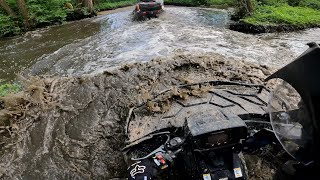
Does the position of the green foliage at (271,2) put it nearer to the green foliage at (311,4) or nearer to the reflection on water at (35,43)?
the green foliage at (311,4)

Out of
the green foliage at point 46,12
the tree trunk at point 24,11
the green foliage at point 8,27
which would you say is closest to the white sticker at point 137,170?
the green foliage at point 8,27

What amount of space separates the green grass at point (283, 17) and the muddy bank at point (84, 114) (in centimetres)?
777

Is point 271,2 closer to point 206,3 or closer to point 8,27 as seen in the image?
point 206,3

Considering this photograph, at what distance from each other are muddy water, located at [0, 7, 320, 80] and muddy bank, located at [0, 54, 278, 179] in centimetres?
163

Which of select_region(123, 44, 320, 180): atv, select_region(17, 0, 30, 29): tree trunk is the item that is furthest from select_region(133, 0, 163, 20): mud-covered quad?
select_region(123, 44, 320, 180): atv

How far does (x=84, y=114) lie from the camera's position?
656 centimetres

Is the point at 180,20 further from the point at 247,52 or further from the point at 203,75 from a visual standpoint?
the point at 203,75

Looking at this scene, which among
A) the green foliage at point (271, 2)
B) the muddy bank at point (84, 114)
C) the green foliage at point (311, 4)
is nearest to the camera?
the muddy bank at point (84, 114)

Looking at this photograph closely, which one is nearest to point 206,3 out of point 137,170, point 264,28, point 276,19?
point 276,19

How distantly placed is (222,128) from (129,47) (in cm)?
804

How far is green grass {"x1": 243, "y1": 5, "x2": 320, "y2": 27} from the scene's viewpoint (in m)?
14.8

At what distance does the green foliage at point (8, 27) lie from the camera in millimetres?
15680

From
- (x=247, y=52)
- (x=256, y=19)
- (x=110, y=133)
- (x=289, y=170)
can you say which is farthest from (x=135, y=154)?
(x=256, y=19)

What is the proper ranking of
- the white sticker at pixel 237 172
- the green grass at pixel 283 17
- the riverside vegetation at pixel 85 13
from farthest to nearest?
the riverside vegetation at pixel 85 13 < the green grass at pixel 283 17 < the white sticker at pixel 237 172
